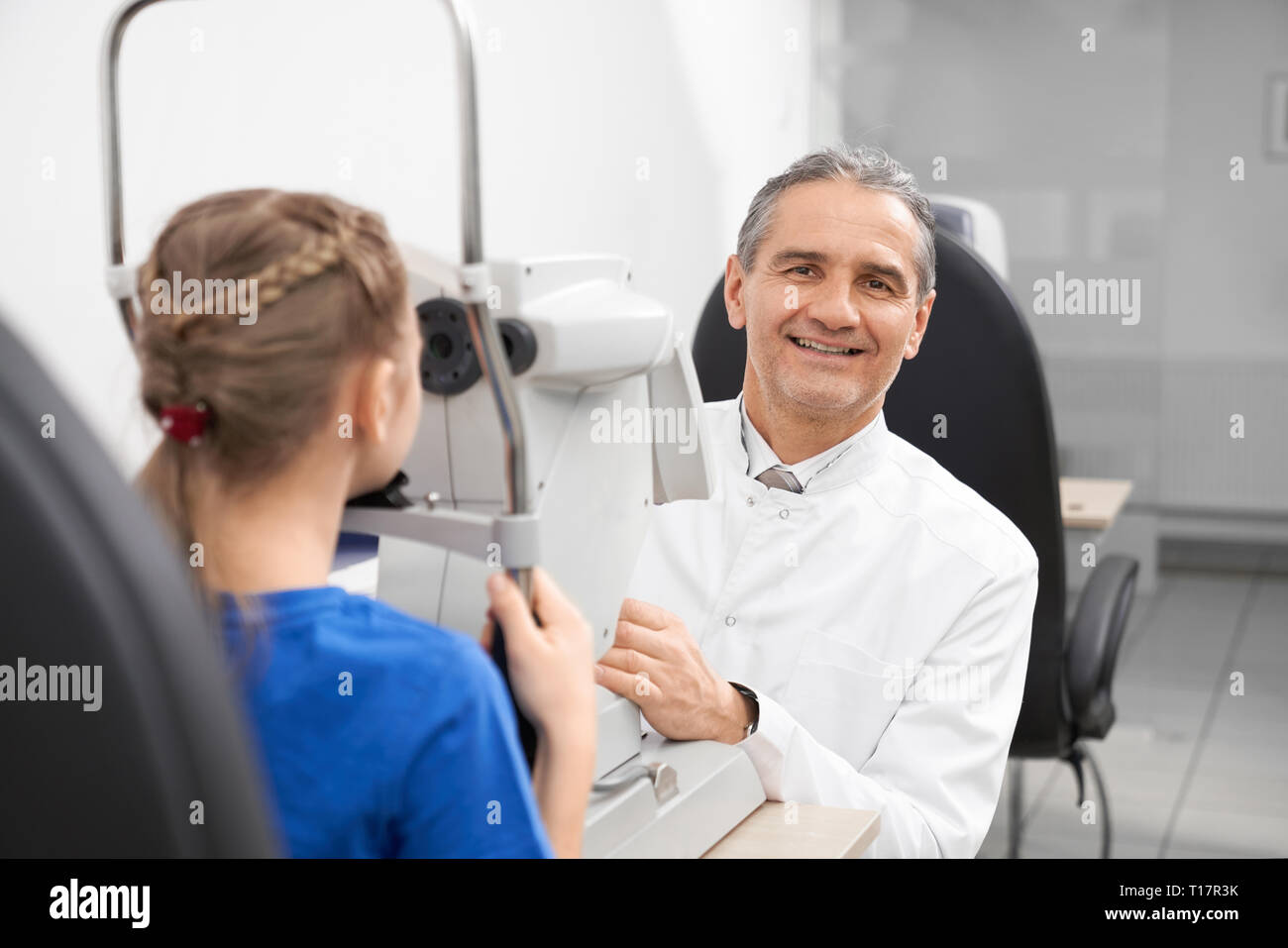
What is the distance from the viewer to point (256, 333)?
0.68 meters

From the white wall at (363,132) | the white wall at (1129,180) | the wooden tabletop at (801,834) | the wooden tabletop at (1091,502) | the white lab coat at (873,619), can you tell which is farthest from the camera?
the white wall at (1129,180)

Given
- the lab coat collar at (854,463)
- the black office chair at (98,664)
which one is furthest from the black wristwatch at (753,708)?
the black office chair at (98,664)

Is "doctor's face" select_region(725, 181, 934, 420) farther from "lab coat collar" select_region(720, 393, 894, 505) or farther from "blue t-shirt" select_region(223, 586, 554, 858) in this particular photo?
"blue t-shirt" select_region(223, 586, 554, 858)

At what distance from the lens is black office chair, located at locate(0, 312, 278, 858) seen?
37 cm

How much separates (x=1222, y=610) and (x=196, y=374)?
5195mm

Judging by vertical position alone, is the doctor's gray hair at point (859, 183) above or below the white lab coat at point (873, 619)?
above

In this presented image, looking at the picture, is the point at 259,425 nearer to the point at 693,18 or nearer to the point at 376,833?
the point at 376,833

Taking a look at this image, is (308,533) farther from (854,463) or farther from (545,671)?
(854,463)

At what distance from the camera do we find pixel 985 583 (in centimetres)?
143

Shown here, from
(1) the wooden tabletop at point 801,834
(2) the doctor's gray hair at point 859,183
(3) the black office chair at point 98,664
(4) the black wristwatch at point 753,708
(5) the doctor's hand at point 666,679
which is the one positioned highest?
(2) the doctor's gray hair at point 859,183

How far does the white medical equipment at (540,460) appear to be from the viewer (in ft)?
2.68

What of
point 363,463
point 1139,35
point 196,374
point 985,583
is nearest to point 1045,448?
point 985,583

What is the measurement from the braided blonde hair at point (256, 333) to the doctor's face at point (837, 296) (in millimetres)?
875

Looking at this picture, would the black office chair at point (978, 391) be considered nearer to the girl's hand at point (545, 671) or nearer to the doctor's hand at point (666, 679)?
the doctor's hand at point (666, 679)
